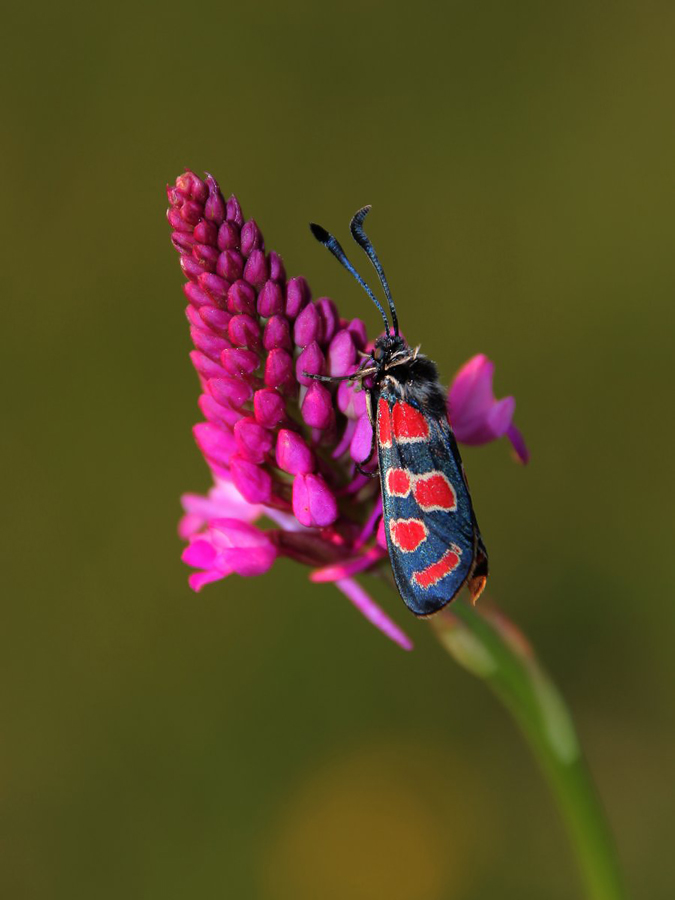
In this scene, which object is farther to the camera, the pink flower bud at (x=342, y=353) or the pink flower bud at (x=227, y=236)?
the pink flower bud at (x=342, y=353)

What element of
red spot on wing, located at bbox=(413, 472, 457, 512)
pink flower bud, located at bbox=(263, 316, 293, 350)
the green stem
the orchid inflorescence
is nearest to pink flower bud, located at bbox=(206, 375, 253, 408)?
the orchid inflorescence

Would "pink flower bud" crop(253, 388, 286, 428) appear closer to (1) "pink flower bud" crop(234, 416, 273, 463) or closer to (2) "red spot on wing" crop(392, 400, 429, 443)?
(1) "pink flower bud" crop(234, 416, 273, 463)

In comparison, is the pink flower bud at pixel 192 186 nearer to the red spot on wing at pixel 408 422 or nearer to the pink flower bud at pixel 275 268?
the pink flower bud at pixel 275 268

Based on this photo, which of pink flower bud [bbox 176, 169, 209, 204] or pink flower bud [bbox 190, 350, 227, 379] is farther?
pink flower bud [bbox 190, 350, 227, 379]

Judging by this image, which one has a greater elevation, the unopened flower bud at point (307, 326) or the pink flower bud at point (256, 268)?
the pink flower bud at point (256, 268)

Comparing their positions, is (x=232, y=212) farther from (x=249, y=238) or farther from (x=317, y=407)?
(x=317, y=407)

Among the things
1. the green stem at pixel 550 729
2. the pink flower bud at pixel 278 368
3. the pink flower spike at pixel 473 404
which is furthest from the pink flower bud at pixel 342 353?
the green stem at pixel 550 729
